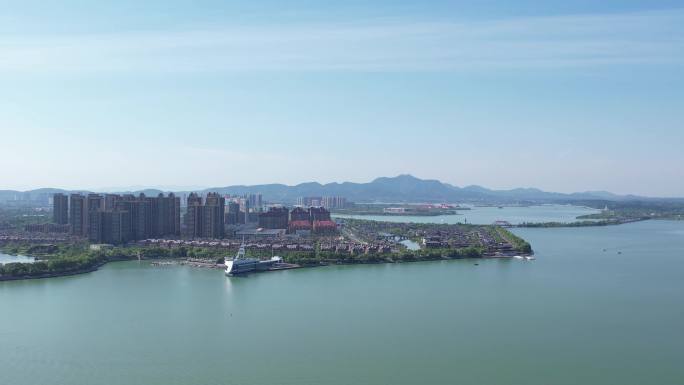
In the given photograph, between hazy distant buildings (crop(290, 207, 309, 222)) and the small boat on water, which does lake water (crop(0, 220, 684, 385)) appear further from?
hazy distant buildings (crop(290, 207, 309, 222))

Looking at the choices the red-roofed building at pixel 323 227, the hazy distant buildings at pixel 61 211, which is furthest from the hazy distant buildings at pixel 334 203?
the hazy distant buildings at pixel 61 211

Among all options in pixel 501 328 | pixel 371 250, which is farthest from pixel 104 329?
pixel 371 250

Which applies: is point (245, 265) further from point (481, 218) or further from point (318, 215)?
point (481, 218)

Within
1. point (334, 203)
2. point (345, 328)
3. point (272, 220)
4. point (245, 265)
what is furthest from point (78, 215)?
point (334, 203)

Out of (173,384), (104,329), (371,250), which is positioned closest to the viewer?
(173,384)

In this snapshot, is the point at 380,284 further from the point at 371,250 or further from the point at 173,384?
the point at 173,384

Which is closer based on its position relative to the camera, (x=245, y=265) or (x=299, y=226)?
(x=245, y=265)

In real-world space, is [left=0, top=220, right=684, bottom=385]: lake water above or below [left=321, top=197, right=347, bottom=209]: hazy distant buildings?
below

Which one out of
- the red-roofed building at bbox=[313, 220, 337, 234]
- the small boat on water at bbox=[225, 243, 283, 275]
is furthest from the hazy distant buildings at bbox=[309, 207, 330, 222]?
the small boat on water at bbox=[225, 243, 283, 275]
